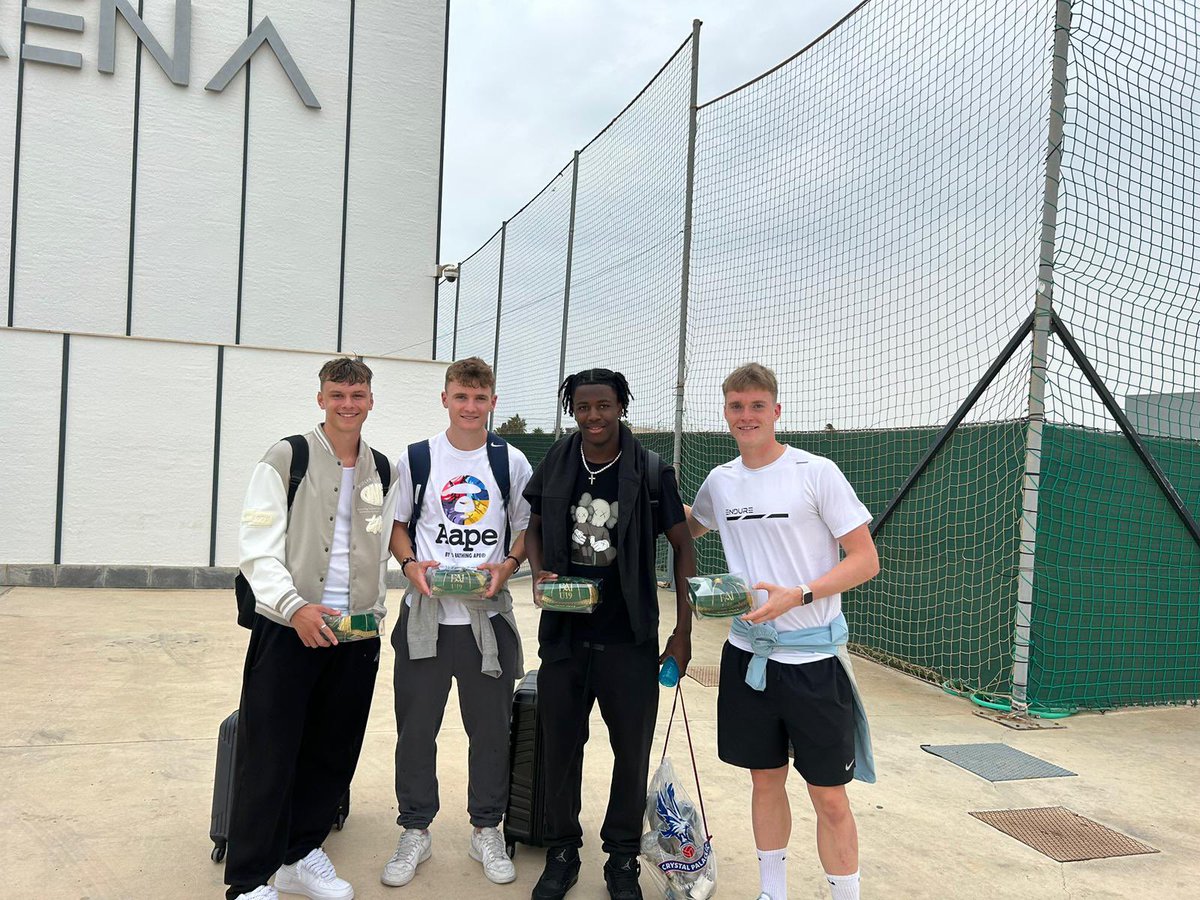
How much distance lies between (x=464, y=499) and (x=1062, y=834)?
277 centimetres

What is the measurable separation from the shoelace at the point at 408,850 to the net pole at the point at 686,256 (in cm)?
596

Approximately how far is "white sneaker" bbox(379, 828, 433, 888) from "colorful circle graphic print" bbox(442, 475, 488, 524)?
1.09 m

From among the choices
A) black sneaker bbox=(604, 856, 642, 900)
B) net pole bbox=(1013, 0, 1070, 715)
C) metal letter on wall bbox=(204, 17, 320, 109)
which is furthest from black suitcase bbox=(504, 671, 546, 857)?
metal letter on wall bbox=(204, 17, 320, 109)

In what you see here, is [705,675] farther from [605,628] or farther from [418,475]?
[418,475]

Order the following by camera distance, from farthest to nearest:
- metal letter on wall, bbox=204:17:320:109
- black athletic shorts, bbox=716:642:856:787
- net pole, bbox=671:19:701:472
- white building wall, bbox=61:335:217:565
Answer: metal letter on wall, bbox=204:17:320:109
white building wall, bbox=61:335:217:565
net pole, bbox=671:19:701:472
black athletic shorts, bbox=716:642:856:787

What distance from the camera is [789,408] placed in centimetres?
750

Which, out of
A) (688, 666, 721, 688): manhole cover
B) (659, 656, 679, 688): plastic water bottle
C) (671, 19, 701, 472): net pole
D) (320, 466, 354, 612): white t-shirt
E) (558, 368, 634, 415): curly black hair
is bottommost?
(688, 666, 721, 688): manhole cover

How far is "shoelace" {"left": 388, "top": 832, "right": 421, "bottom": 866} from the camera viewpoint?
114 inches

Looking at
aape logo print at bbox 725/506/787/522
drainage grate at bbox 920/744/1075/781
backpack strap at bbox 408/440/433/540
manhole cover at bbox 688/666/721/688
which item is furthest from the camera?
manhole cover at bbox 688/666/721/688

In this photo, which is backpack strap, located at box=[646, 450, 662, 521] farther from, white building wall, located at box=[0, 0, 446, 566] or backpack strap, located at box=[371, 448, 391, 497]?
white building wall, located at box=[0, 0, 446, 566]

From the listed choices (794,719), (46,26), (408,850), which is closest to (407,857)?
(408,850)

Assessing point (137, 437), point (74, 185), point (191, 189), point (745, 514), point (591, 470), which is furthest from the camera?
point (191, 189)

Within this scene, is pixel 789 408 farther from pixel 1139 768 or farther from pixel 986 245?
pixel 1139 768

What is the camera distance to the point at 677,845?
2750 millimetres
